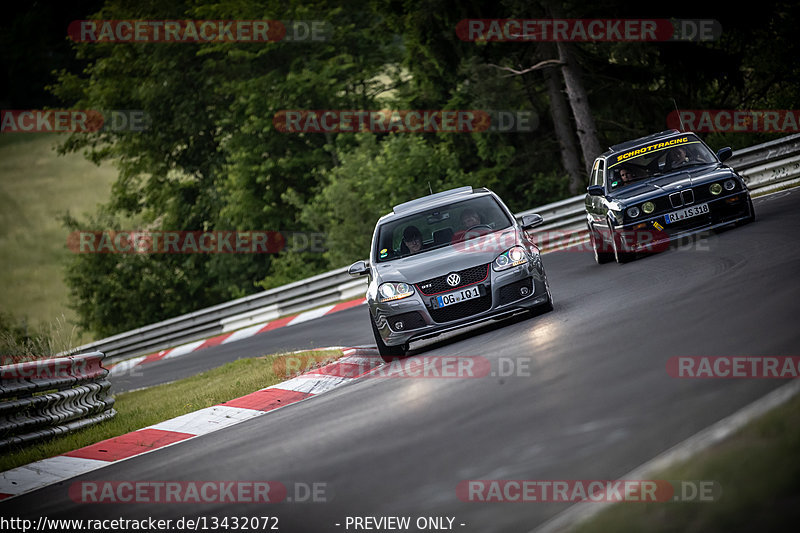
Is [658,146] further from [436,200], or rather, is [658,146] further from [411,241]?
[411,241]

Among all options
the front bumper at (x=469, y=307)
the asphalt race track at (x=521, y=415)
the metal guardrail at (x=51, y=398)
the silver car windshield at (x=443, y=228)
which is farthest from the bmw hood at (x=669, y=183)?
the metal guardrail at (x=51, y=398)

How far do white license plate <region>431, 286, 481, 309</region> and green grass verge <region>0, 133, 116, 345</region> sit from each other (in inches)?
1422

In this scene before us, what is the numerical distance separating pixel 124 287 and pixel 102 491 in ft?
97.6

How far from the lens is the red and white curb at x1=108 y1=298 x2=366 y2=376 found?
67.1ft

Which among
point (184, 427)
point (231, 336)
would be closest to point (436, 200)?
point (184, 427)

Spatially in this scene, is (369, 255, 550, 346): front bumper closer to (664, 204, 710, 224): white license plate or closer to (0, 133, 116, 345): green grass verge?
(664, 204, 710, 224): white license plate

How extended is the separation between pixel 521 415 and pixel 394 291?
421cm

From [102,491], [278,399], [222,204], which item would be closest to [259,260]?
[222,204]

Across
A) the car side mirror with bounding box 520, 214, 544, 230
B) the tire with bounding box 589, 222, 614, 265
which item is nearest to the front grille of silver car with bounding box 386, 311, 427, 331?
the car side mirror with bounding box 520, 214, 544, 230

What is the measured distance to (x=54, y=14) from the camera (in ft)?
220

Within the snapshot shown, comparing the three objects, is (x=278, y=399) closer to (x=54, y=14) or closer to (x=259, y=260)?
(x=259, y=260)

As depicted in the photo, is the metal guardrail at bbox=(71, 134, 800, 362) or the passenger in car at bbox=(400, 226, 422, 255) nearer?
the passenger in car at bbox=(400, 226, 422, 255)

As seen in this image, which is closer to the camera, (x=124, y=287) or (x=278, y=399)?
(x=278, y=399)

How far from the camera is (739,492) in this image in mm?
3691
